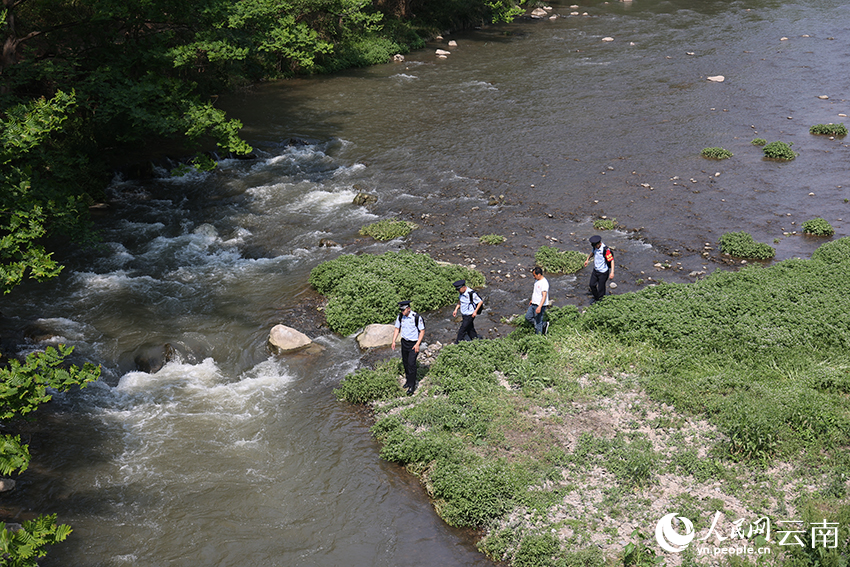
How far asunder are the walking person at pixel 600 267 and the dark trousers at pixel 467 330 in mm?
3966

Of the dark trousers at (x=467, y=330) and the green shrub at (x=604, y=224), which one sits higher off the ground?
the dark trousers at (x=467, y=330)

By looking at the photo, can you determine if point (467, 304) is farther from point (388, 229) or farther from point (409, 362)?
point (388, 229)

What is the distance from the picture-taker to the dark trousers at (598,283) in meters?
18.5

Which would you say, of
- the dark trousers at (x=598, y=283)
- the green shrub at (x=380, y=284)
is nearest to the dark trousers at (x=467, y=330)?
the green shrub at (x=380, y=284)

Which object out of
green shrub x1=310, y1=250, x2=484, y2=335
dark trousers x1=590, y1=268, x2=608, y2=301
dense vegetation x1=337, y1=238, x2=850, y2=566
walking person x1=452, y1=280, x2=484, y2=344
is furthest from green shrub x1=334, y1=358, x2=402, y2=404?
dark trousers x1=590, y1=268, x2=608, y2=301

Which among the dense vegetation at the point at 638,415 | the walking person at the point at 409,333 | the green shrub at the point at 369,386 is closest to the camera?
the dense vegetation at the point at 638,415

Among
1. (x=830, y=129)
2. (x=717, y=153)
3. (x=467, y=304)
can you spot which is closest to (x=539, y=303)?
(x=467, y=304)

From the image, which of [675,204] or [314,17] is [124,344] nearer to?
[675,204]

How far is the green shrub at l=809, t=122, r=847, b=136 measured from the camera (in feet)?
103

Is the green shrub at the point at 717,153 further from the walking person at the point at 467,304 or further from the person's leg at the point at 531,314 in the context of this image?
the walking person at the point at 467,304

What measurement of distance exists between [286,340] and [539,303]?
733 cm

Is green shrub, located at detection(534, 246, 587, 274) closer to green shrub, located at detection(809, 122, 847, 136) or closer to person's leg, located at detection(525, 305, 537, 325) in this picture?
person's leg, located at detection(525, 305, 537, 325)

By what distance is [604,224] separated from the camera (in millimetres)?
24109

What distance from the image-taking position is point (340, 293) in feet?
66.1
